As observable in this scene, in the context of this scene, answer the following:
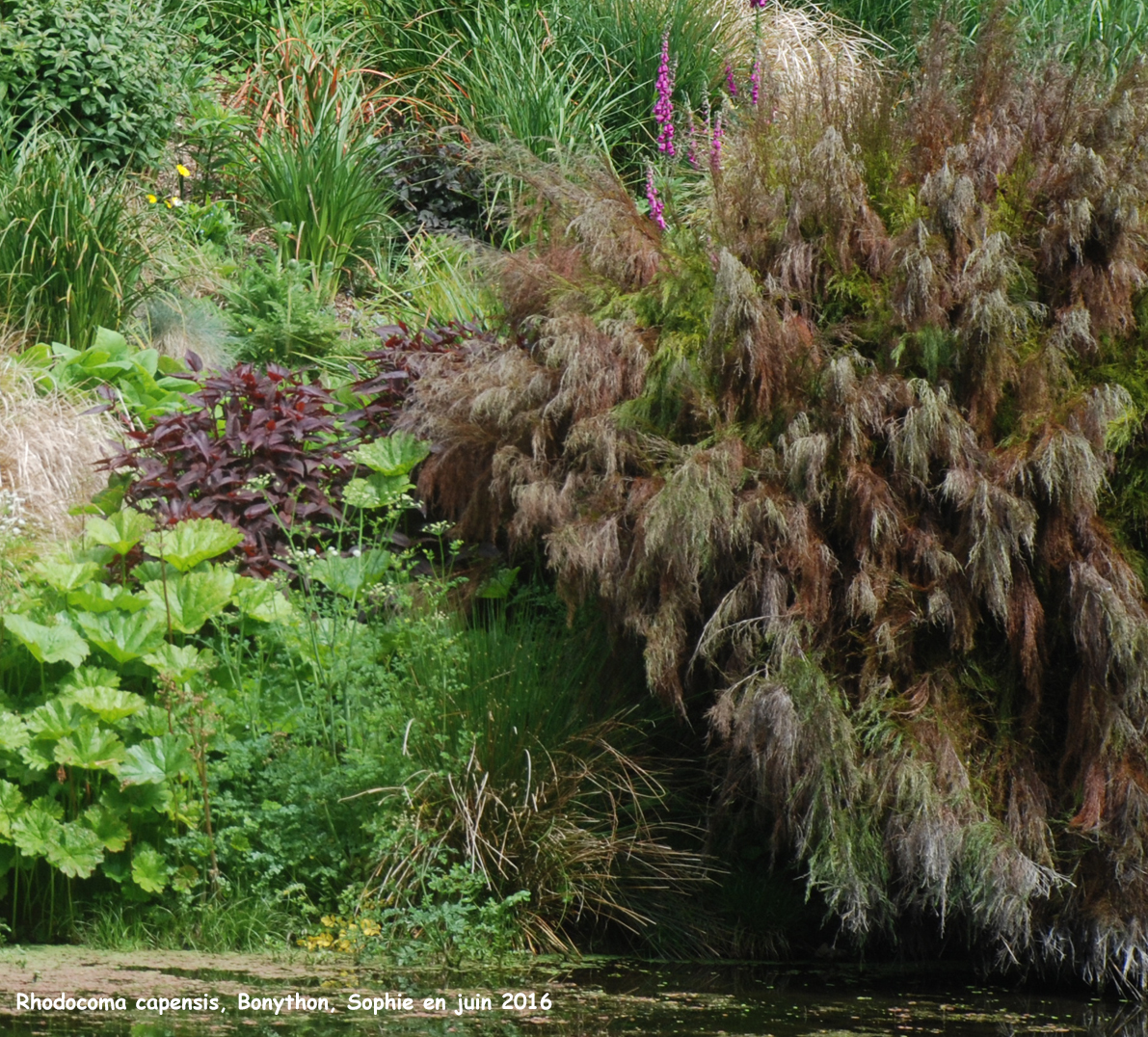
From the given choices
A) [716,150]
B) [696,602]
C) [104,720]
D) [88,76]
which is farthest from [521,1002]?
[88,76]

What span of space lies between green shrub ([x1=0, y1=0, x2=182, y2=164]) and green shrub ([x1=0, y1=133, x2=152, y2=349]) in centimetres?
129

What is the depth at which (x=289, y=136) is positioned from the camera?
8172mm

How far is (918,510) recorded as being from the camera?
12.0 ft

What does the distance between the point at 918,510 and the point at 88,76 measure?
644cm

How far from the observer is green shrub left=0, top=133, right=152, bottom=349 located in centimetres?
653

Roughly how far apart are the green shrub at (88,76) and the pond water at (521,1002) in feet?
19.5

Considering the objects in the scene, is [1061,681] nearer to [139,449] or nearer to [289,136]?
[139,449]

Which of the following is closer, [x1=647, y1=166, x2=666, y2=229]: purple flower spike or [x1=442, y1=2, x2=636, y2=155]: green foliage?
[x1=647, y1=166, x2=666, y2=229]: purple flower spike

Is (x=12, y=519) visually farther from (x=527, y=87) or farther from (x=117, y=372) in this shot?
(x=527, y=87)

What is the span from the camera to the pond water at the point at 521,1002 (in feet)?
10.1

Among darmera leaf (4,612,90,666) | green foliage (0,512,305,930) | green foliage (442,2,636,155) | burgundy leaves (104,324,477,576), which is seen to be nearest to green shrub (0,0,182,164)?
green foliage (442,2,636,155)

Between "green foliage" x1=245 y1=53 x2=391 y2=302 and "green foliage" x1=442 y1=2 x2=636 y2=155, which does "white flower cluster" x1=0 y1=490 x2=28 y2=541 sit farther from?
"green foliage" x1=442 y1=2 x2=636 y2=155

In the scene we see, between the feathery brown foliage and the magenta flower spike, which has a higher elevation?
the magenta flower spike

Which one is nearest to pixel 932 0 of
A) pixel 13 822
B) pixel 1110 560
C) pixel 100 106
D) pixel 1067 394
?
pixel 1067 394
